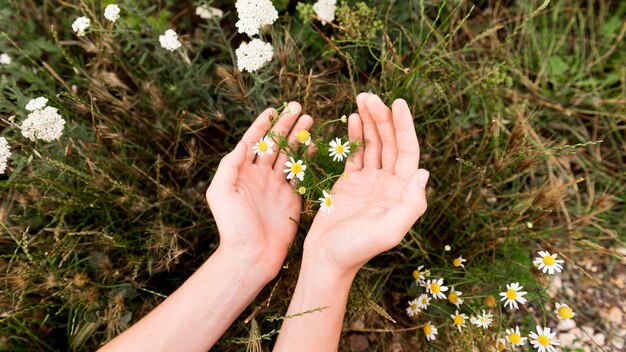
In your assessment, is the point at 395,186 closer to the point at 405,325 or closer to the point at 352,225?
the point at 352,225

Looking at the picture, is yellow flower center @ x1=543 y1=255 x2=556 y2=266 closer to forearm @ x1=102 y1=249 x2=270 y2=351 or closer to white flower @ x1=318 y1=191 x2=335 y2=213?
white flower @ x1=318 y1=191 x2=335 y2=213

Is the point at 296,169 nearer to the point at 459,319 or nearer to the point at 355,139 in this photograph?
the point at 355,139

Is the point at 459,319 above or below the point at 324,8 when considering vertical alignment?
below

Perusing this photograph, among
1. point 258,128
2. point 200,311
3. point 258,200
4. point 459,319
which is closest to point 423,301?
point 459,319

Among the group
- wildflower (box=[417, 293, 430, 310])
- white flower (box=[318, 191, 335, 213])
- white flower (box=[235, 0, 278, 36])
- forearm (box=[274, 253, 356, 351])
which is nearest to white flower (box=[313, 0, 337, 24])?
white flower (box=[235, 0, 278, 36])

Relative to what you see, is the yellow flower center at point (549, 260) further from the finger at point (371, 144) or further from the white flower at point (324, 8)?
the white flower at point (324, 8)

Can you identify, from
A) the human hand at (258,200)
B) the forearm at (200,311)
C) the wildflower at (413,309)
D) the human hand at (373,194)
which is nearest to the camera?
the human hand at (373,194)

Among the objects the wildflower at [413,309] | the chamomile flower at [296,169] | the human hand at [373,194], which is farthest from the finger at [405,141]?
the wildflower at [413,309]
